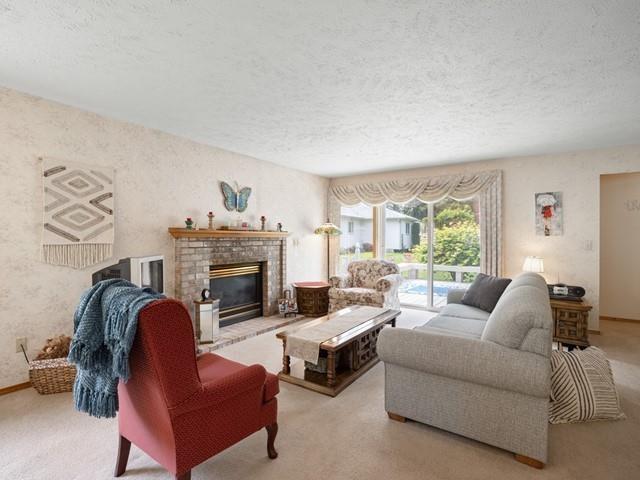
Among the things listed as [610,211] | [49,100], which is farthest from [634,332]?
[49,100]

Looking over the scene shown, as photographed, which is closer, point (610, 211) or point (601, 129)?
point (601, 129)

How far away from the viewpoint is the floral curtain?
4.97 meters

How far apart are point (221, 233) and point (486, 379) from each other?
338 centimetres

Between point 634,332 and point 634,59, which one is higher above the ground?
point 634,59

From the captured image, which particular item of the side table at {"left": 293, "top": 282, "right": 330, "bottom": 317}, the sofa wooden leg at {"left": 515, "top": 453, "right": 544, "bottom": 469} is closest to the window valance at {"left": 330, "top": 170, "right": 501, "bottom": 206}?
the side table at {"left": 293, "top": 282, "right": 330, "bottom": 317}

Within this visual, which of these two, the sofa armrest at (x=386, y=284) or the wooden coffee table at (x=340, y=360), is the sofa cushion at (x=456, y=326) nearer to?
the wooden coffee table at (x=340, y=360)

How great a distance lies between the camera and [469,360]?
194 centimetres

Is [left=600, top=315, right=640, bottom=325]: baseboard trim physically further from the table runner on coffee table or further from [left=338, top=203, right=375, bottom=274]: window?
the table runner on coffee table

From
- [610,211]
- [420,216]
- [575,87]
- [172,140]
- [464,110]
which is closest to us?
[575,87]

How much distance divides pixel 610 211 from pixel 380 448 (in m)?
5.37

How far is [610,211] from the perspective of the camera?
5.03 metres

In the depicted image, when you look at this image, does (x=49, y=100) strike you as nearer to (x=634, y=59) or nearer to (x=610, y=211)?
(x=634, y=59)

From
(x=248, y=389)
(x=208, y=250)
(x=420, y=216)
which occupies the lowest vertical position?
(x=248, y=389)

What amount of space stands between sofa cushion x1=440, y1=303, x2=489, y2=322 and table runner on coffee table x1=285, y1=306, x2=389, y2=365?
32.7 inches
